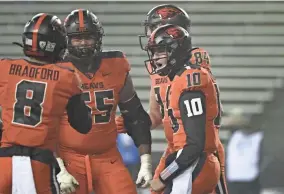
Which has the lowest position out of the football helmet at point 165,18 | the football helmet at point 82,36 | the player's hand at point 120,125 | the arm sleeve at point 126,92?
the player's hand at point 120,125

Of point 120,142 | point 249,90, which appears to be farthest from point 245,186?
point 249,90

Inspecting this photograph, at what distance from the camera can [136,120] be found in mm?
5246

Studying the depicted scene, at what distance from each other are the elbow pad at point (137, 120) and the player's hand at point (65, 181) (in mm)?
600

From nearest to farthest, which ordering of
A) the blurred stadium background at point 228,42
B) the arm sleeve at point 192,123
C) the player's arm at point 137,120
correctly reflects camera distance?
the arm sleeve at point 192,123, the player's arm at point 137,120, the blurred stadium background at point 228,42

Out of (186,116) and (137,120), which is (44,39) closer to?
(186,116)

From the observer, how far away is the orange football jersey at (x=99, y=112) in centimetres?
500

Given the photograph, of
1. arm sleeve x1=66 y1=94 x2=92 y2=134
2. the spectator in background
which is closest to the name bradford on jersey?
arm sleeve x1=66 y1=94 x2=92 y2=134

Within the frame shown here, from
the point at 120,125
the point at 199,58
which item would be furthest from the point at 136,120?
the point at 199,58

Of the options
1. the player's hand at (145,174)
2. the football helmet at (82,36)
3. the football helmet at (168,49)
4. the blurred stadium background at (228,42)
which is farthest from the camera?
the blurred stadium background at (228,42)

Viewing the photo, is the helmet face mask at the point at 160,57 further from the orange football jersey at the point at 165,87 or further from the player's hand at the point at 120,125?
the player's hand at the point at 120,125

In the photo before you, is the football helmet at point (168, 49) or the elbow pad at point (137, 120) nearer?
the football helmet at point (168, 49)

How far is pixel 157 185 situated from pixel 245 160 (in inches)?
144

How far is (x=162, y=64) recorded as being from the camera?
475 cm

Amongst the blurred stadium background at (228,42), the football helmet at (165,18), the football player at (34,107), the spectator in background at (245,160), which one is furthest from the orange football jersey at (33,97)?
the blurred stadium background at (228,42)
